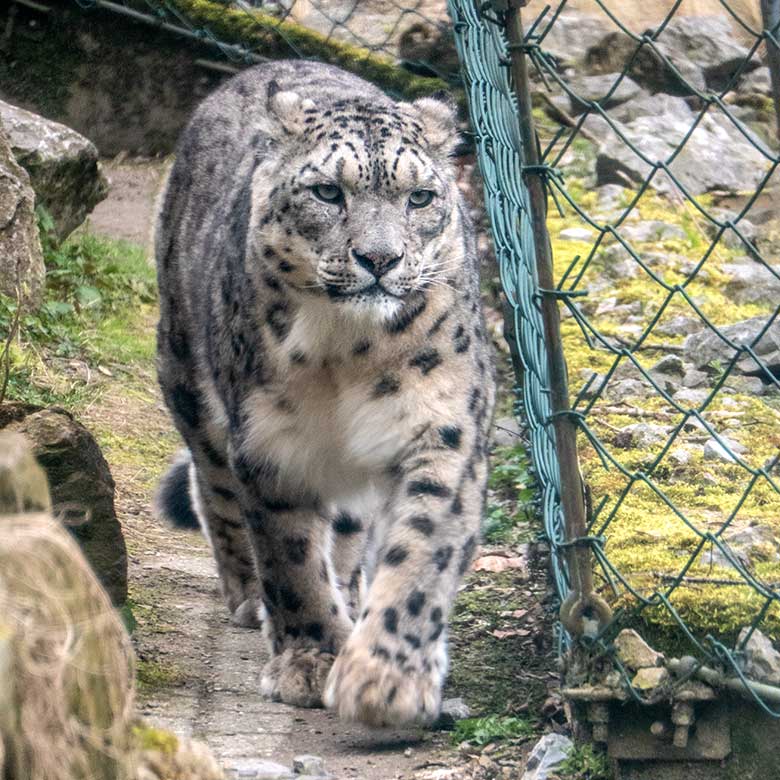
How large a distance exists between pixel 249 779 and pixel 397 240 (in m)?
1.52

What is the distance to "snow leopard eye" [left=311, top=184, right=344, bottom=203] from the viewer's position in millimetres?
4191

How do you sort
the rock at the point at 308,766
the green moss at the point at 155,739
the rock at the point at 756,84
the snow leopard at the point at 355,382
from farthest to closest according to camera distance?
the rock at the point at 756,84 → the snow leopard at the point at 355,382 → the rock at the point at 308,766 → the green moss at the point at 155,739

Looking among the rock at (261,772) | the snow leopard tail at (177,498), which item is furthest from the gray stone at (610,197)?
the rock at (261,772)

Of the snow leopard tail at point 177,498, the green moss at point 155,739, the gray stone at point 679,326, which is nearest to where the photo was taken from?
the green moss at point 155,739

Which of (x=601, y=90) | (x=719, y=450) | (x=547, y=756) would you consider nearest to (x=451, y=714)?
(x=547, y=756)

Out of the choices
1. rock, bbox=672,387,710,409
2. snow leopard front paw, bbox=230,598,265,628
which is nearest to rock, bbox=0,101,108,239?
snow leopard front paw, bbox=230,598,265,628

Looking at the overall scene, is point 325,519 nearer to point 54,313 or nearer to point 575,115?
point 54,313

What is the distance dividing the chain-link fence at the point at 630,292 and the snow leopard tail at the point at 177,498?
1431 mm

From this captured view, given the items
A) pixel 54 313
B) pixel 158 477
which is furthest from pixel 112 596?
pixel 54 313

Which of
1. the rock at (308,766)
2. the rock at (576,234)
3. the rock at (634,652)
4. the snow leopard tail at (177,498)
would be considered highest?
the rock at (576,234)

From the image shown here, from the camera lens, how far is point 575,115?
367 inches

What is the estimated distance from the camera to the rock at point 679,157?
8461 millimetres

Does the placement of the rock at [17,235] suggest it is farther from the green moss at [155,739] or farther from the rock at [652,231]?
the green moss at [155,739]

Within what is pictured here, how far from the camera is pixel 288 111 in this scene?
4.45 meters
